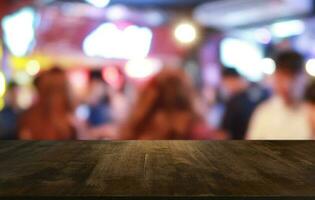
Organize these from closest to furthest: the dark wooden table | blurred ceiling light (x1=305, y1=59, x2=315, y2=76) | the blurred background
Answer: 1. the dark wooden table
2. the blurred background
3. blurred ceiling light (x1=305, y1=59, x2=315, y2=76)

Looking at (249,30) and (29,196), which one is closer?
(29,196)

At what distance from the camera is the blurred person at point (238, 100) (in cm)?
243

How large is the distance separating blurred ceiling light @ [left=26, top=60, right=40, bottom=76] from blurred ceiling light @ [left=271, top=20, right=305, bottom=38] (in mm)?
1248

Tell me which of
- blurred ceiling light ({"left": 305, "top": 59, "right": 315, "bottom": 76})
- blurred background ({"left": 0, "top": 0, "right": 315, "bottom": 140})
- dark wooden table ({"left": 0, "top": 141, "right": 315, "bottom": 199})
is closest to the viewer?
dark wooden table ({"left": 0, "top": 141, "right": 315, "bottom": 199})

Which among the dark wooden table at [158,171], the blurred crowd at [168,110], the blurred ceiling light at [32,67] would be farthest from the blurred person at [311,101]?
the dark wooden table at [158,171]

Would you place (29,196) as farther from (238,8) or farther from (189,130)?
(238,8)

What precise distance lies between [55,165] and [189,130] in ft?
5.84

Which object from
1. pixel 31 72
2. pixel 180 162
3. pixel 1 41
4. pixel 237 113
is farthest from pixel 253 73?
pixel 180 162

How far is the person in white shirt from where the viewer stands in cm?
243

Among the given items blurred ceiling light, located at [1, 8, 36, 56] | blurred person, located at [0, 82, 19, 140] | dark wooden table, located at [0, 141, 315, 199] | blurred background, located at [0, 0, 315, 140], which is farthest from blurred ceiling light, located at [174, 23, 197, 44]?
dark wooden table, located at [0, 141, 315, 199]

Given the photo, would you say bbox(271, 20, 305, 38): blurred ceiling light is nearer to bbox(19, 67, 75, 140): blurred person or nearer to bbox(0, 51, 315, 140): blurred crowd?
bbox(0, 51, 315, 140): blurred crowd

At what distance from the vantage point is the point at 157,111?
2.36 meters

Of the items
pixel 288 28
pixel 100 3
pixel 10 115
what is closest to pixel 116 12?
pixel 100 3

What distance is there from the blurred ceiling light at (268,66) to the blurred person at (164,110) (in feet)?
1.39
